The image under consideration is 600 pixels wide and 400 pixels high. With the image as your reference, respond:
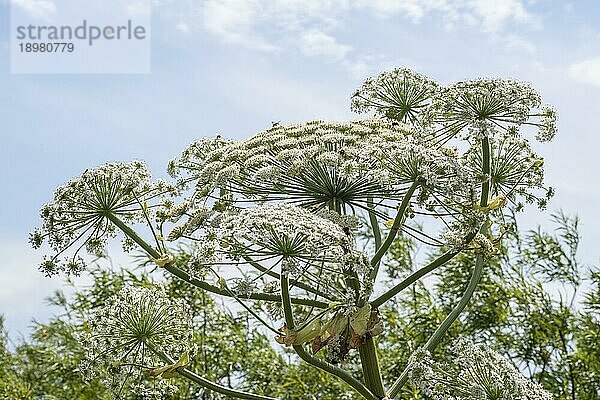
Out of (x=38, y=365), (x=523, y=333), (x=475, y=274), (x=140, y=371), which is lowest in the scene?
(x=140, y=371)

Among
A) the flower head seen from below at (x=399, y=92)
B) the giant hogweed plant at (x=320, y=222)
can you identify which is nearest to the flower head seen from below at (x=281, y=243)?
the giant hogweed plant at (x=320, y=222)

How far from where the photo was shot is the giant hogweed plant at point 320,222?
5.99 feet

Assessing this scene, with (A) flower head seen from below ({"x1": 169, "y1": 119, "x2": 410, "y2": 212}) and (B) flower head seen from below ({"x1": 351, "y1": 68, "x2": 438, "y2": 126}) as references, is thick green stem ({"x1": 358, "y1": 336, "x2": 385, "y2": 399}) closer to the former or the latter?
(A) flower head seen from below ({"x1": 169, "y1": 119, "x2": 410, "y2": 212})

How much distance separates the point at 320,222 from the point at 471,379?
612mm

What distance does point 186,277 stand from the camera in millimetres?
2072

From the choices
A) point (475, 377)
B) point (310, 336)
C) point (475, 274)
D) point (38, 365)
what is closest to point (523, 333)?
point (475, 274)

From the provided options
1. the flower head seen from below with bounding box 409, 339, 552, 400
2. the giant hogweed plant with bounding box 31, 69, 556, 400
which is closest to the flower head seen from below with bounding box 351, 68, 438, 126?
the giant hogweed plant with bounding box 31, 69, 556, 400

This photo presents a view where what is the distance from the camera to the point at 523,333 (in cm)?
409

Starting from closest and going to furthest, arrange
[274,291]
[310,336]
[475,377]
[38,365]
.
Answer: [310,336] < [475,377] < [274,291] < [38,365]

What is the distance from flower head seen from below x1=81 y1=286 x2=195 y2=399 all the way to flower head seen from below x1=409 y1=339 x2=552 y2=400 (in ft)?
1.96

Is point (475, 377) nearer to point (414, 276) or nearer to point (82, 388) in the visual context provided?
point (414, 276)

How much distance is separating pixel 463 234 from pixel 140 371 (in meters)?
0.92

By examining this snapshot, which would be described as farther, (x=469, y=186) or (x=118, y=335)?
(x=118, y=335)

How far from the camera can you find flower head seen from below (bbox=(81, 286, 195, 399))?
229cm
